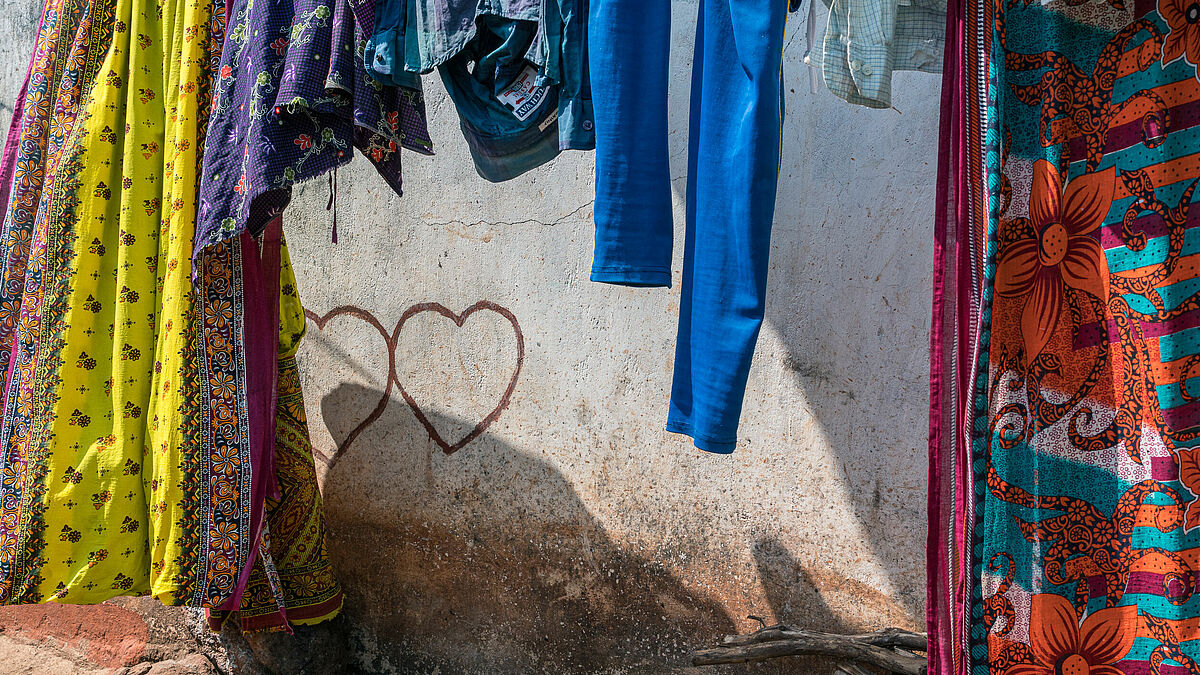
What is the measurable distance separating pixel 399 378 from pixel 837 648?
1.45 metres

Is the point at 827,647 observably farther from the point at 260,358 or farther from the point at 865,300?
the point at 260,358

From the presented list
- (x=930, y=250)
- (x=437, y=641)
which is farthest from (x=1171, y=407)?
(x=437, y=641)

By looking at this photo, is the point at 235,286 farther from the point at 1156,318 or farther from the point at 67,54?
the point at 1156,318

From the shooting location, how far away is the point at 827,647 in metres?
1.60

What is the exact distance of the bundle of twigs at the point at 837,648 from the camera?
1.52 metres

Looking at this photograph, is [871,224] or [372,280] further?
[372,280]

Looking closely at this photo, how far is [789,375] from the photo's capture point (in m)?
1.85

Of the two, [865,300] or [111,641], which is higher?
[865,300]

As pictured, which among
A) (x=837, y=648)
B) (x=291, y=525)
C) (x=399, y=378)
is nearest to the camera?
(x=837, y=648)

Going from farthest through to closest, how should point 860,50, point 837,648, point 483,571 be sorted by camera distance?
point 483,571
point 837,648
point 860,50

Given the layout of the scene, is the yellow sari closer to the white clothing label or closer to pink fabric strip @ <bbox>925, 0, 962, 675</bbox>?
the white clothing label

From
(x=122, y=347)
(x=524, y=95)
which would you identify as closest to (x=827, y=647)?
(x=524, y=95)

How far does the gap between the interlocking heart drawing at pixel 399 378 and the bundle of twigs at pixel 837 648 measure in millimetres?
895

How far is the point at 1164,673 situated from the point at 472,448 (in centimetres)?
166
